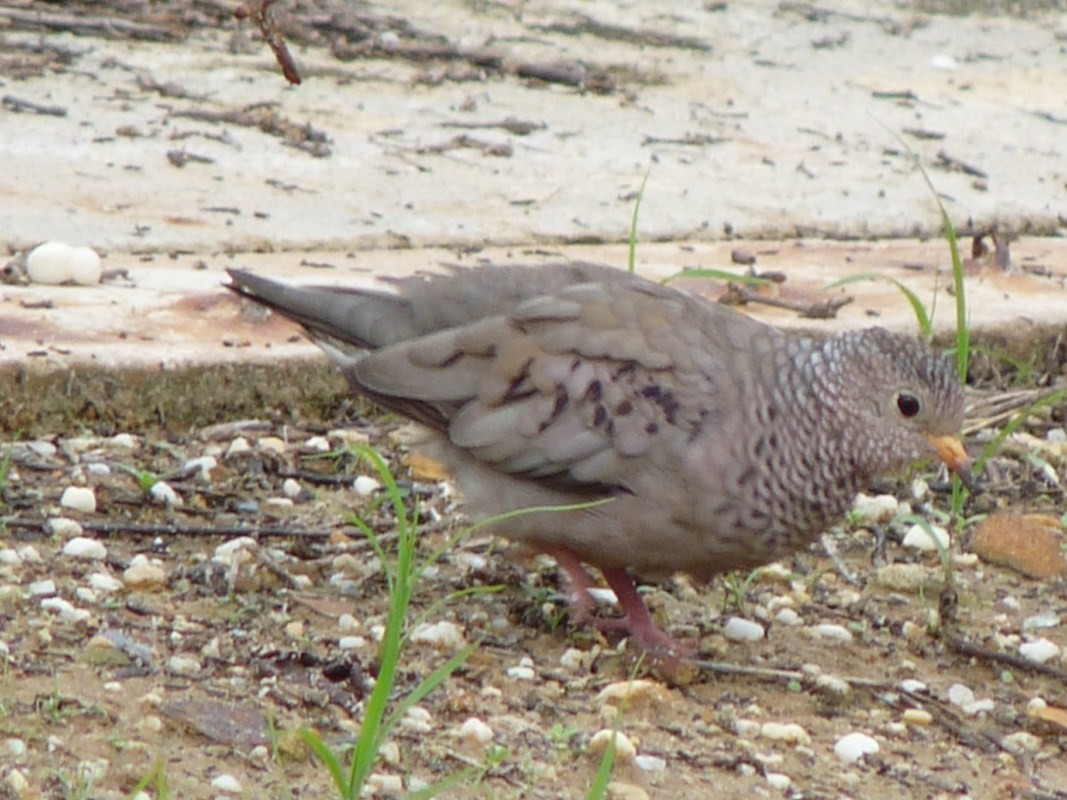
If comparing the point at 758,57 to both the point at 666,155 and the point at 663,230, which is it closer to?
the point at 666,155

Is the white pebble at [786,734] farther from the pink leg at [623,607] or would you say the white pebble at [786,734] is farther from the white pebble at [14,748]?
the white pebble at [14,748]

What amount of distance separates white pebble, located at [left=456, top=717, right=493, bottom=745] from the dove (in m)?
0.59

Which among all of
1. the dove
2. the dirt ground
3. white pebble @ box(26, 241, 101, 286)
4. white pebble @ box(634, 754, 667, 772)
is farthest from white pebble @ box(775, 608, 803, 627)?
white pebble @ box(26, 241, 101, 286)

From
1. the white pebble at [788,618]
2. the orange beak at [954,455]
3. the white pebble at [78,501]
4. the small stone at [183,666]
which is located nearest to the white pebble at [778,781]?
the white pebble at [788,618]

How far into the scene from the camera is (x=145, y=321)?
4.76 metres

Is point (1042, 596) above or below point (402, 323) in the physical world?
below

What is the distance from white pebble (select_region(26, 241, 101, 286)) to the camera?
4906mm

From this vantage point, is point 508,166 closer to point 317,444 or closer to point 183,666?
point 317,444

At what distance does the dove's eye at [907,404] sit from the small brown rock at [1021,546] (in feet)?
2.28

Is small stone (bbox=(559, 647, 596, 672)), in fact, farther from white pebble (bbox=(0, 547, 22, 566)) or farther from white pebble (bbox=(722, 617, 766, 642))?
white pebble (bbox=(0, 547, 22, 566))

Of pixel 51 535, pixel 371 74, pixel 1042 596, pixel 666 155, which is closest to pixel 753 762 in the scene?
pixel 1042 596

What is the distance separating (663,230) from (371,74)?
1.72m

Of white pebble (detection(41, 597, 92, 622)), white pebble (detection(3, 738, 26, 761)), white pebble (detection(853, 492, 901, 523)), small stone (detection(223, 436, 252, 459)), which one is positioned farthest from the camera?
white pebble (detection(853, 492, 901, 523))

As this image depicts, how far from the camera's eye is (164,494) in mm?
4348
